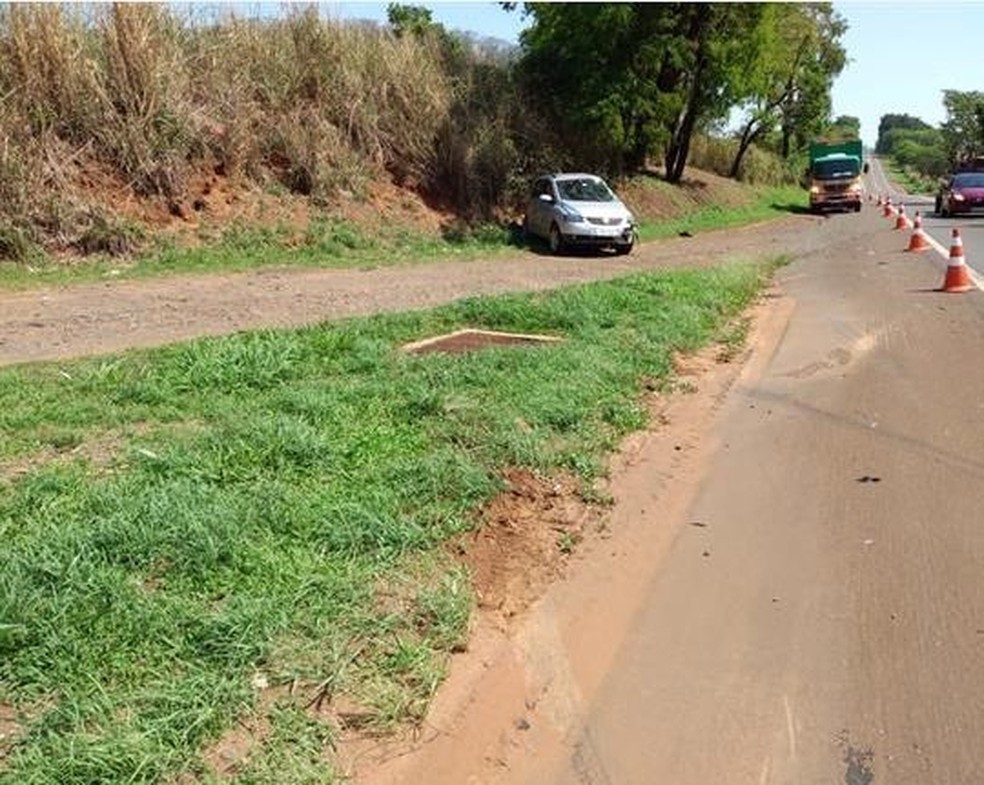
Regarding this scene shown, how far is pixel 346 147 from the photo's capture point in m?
20.6

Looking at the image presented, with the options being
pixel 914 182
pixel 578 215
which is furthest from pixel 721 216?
pixel 914 182

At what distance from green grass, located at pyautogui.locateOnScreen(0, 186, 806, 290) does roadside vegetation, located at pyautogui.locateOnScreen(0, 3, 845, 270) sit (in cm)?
8

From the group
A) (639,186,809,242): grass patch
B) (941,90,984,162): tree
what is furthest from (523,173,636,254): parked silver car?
(941,90,984,162): tree

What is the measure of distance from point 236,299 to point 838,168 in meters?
31.0

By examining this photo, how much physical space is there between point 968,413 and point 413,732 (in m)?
5.06

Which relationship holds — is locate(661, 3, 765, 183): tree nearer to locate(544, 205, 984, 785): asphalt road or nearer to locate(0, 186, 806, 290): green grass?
locate(0, 186, 806, 290): green grass

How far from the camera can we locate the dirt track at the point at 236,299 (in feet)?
30.0

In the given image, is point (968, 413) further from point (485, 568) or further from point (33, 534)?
point (33, 534)

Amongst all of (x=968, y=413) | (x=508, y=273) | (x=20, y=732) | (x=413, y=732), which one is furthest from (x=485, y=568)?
(x=508, y=273)

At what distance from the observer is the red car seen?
30266 millimetres

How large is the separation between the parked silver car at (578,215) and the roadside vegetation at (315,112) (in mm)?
1662

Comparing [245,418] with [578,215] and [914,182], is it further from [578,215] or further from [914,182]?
[914,182]

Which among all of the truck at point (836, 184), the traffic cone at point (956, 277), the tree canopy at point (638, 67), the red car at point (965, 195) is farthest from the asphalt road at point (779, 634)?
the truck at point (836, 184)

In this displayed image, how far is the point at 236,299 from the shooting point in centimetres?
1189
